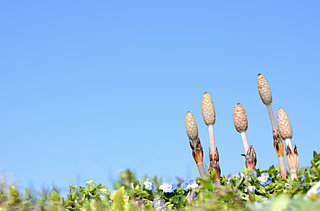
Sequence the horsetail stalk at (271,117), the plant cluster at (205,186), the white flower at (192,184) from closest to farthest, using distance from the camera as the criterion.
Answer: the plant cluster at (205,186) → the white flower at (192,184) → the horsetail stalk at (271,117)

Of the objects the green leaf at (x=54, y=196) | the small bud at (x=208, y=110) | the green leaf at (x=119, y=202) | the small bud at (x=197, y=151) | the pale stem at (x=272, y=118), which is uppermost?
the small bud at (x=208, y=110)

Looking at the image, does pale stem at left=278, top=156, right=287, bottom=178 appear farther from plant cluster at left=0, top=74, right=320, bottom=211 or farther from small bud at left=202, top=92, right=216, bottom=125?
small bud at left=202, top=92, right=216, bottom=125

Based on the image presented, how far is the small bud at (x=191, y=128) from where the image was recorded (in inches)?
185

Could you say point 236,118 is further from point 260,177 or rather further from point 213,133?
point 260,177

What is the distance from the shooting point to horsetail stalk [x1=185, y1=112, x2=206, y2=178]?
15.5ft

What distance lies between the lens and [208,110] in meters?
4.85

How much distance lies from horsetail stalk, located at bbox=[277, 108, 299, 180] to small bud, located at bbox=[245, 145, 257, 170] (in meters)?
0.41

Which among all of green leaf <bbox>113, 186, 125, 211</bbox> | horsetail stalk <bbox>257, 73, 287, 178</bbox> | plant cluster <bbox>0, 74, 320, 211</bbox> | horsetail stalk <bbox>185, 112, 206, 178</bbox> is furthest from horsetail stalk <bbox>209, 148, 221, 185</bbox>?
green leaf <bbox>113, 186, 125, 211</bbox>

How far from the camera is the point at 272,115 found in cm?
506

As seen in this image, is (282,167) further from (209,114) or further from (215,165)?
(209,114)

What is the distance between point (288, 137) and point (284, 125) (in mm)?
161

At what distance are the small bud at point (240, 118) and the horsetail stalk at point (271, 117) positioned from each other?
0.33 metres

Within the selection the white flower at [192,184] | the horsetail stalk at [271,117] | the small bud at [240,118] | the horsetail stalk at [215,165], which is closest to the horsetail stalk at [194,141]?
the horsetail stalk at [215,165]

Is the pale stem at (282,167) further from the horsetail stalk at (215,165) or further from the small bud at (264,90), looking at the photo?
the horsetail stalk at (215,165)
